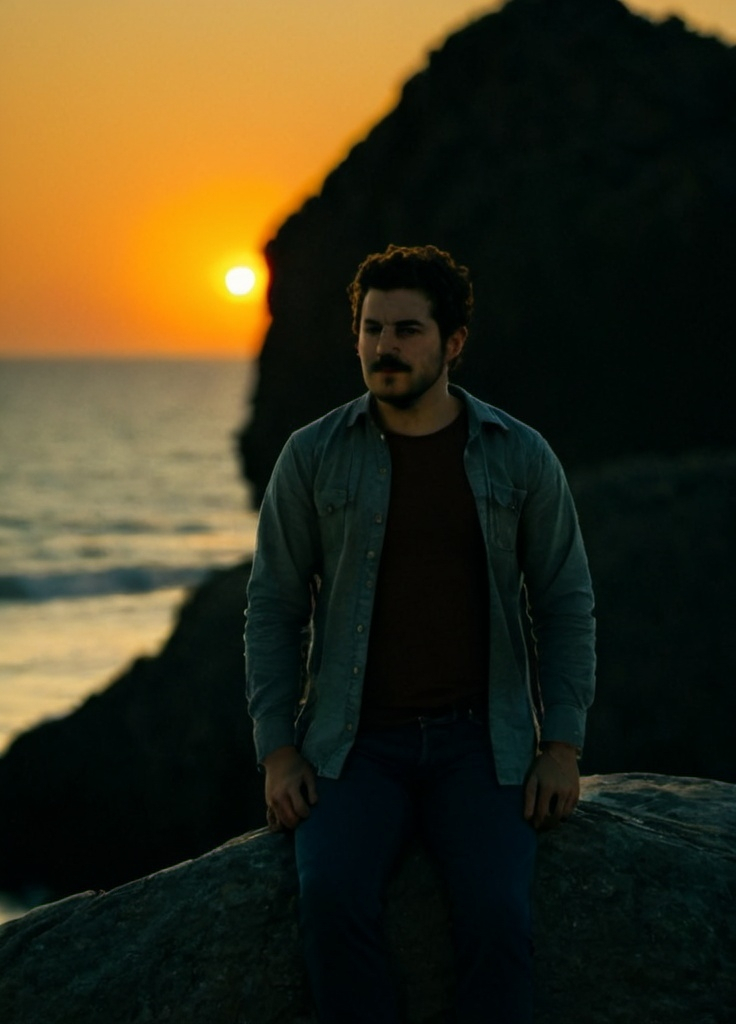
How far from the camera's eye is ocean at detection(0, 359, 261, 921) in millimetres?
23141

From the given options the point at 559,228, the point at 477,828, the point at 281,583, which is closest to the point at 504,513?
the point at 281,583

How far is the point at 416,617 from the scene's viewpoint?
432 cm

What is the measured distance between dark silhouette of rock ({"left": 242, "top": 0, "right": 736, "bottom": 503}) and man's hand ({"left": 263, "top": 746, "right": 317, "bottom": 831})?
17.2 metres

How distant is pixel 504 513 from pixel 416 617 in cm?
42

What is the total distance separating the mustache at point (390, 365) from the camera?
431 cm

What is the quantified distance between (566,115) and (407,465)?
19.7 meters

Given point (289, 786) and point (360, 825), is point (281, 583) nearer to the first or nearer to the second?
point (289, 786)

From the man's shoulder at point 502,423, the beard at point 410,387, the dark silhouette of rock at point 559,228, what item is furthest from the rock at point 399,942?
the dark silhouette of rock at point 559,228

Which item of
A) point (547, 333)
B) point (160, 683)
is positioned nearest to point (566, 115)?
point (547, 333)

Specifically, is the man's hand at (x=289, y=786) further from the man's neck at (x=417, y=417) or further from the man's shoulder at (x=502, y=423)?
the man's shoulder at (x=502, y=423)

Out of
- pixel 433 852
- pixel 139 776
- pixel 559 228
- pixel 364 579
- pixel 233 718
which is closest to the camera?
pixel 433 852

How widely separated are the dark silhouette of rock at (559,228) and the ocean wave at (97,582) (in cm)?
1267

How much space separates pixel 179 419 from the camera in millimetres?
112875

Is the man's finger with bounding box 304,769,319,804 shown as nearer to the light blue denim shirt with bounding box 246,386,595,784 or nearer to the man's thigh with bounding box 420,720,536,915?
the light blue denim shirt with bounding box 246,386,595,784
